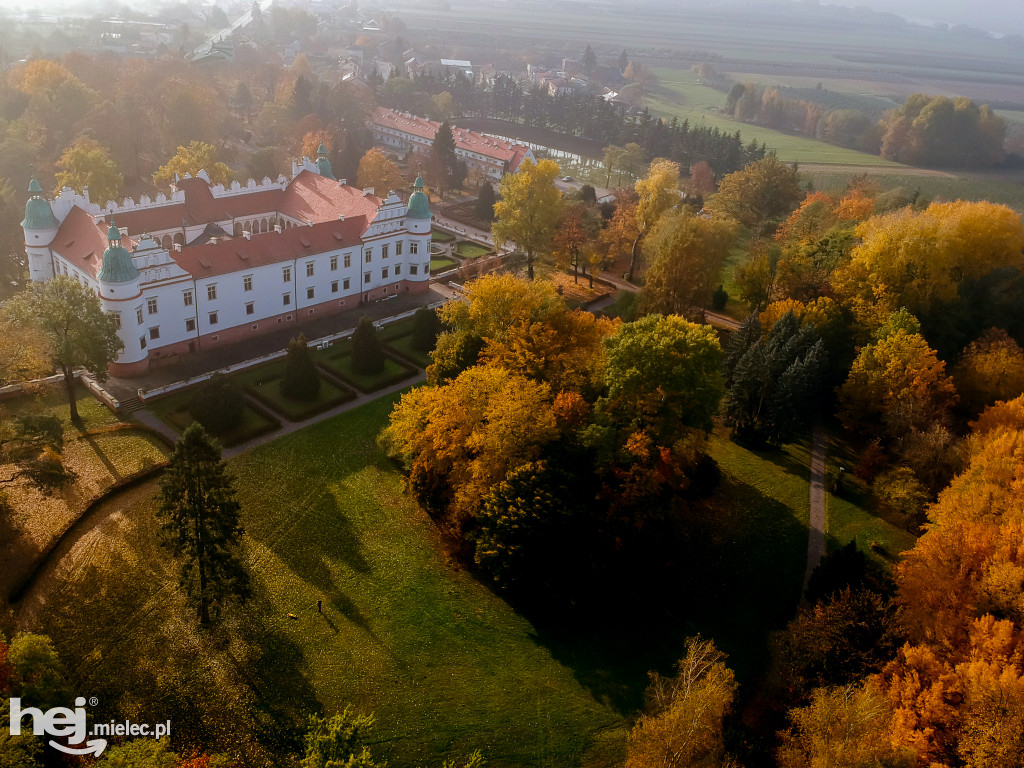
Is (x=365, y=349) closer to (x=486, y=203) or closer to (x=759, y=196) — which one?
(x=486, y=203)

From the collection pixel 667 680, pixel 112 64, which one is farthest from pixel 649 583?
pixel 112 64

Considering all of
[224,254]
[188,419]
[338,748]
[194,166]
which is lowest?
[188,419]

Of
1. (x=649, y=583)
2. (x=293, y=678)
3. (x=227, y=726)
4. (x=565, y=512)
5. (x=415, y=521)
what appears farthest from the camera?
(x=415, y=521)

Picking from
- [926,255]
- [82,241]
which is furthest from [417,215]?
[926,255]

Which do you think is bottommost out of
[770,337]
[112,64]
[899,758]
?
[899,758]

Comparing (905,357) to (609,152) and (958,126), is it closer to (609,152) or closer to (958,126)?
(609,152)

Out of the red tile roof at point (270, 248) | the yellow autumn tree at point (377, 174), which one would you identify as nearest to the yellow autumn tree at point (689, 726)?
the red tile roof at point (270, 248)

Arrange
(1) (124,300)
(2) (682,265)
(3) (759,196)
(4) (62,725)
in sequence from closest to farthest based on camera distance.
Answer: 1. (4) (62,725)
2. (1) (124,300)
3. (2) (682,265)
4. (3) (759,196)
